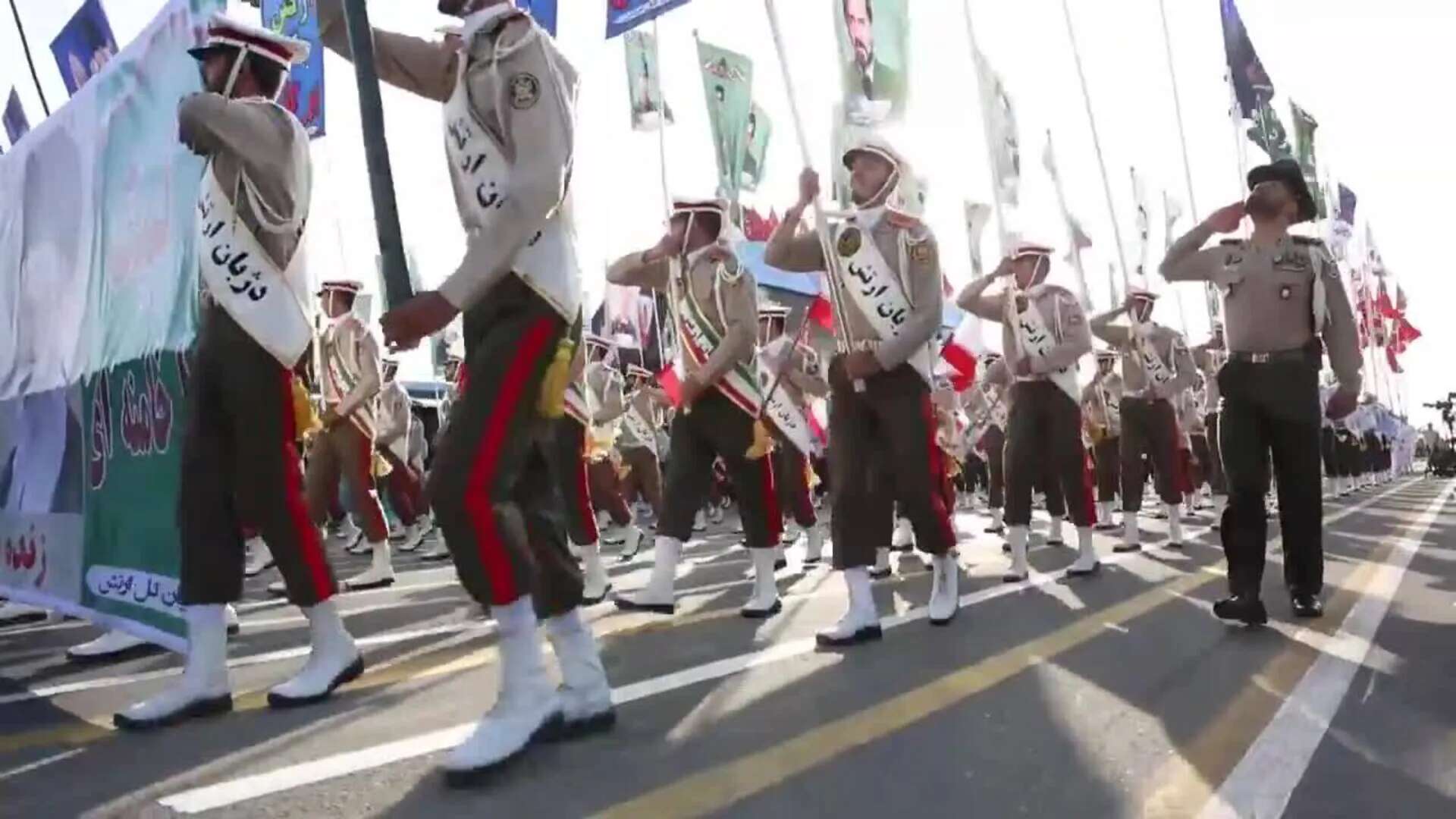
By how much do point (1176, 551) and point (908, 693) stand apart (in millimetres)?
6740

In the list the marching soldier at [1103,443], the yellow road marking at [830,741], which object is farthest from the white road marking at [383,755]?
the marching soldier at [1103,443]

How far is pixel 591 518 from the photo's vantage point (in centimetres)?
723

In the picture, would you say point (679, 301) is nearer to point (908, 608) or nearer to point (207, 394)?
point (908, 608)

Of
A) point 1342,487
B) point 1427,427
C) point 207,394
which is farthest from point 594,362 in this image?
point 1427,427

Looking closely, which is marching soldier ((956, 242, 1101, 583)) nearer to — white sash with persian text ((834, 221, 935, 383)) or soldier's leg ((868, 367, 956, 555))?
white sash with persian text ((834, 221, 935, 383))

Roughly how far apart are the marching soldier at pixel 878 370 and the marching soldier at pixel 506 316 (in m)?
2.27

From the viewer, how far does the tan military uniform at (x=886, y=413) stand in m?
5.55

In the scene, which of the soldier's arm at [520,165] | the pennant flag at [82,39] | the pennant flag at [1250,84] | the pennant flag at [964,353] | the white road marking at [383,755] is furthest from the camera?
the pennant flag at [1250,84]

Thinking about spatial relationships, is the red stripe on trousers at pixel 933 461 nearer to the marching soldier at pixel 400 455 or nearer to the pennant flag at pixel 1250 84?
the marching soldier at pixel 400 455

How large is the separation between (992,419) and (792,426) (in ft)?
27.8

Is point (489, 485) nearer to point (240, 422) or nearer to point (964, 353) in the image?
point (240, 422)

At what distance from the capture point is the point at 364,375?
27.0 ft

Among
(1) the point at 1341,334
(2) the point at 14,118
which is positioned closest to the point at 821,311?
(1) the point at 1341,334

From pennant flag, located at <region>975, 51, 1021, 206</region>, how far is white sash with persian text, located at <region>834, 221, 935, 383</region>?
9.09 meters
